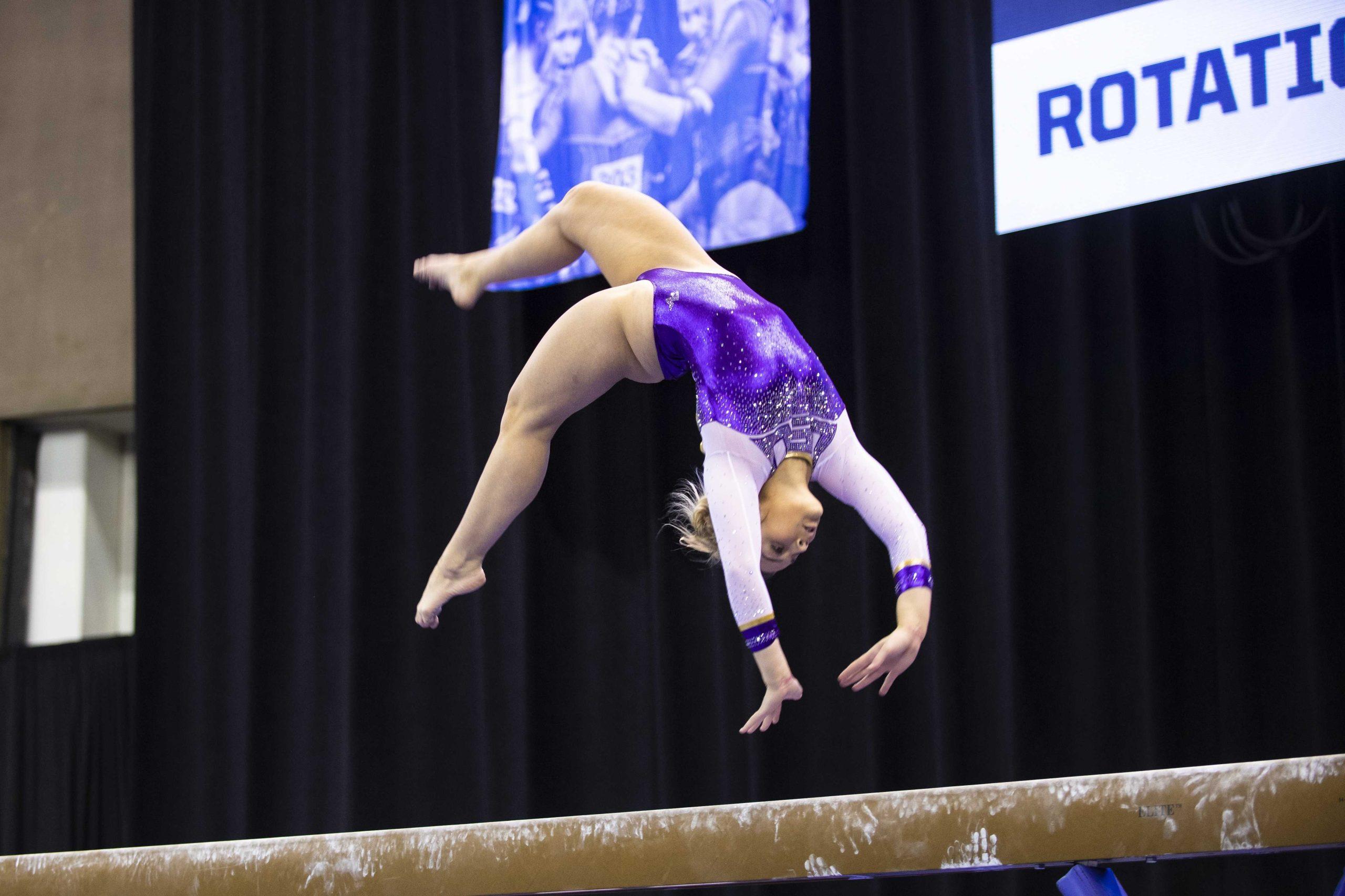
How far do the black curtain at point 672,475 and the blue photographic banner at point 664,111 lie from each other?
0.72 ft

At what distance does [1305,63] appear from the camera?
375cm

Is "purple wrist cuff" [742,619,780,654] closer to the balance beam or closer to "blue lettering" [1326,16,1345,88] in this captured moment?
the balance beam

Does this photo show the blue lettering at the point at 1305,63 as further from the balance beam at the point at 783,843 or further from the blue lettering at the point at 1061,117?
the balance beam at the point at 783,843

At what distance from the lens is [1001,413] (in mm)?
4223

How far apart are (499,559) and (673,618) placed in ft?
2.32

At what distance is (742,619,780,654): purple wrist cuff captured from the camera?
8.26 ft

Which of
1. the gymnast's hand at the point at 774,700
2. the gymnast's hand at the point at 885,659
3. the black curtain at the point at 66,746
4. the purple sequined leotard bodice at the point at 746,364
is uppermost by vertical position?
the purple sequined leotard bodice at the point at 746,364

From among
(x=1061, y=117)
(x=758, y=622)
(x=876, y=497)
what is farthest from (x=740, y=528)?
(x=1061, y=117)

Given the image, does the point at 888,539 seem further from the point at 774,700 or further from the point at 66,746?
the point at 66,746

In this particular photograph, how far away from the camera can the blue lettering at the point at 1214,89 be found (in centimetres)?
383

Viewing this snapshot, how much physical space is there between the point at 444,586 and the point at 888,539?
961 mm

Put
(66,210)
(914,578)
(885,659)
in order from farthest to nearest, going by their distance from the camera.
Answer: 1. (66,210)
2. (914,578)
3. (885,659)

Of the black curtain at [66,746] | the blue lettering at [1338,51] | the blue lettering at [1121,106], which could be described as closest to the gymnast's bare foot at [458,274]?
the blue lettering at [1121,106]

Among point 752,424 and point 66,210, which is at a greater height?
point 66,210
